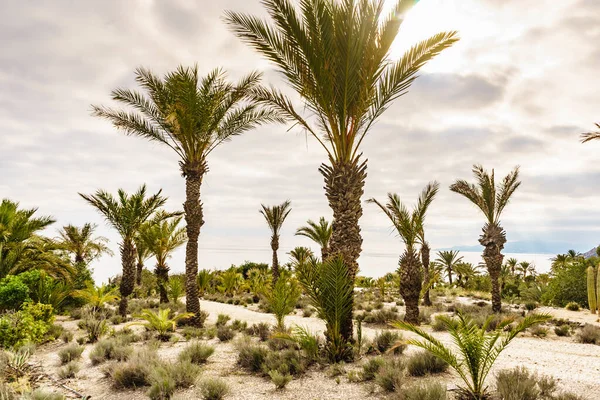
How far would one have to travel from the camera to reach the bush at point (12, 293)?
12320 mm

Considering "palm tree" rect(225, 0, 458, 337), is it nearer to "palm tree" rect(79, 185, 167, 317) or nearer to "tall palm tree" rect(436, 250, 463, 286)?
"palm tree" rect(79, 185, 167, 317)

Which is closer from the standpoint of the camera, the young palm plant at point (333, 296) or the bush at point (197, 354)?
the young palm plant at point (333, 296)

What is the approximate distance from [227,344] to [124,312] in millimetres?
8112

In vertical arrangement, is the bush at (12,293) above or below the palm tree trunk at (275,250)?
below

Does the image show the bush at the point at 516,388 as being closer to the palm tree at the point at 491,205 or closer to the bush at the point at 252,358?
the bush at the point at 252,358

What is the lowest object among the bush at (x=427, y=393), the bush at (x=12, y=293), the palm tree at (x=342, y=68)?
A: the bush at (x=427, y=393)

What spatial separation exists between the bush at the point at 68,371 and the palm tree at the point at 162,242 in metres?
12.2

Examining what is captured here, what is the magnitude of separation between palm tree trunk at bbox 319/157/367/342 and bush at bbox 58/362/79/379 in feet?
22.2

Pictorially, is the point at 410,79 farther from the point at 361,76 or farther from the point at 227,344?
the point at 227,344

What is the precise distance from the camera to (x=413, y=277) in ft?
47.8

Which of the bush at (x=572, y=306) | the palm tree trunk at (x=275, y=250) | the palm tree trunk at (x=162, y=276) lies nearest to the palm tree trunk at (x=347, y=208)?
the palm tree trunk at (x=162, y=276)

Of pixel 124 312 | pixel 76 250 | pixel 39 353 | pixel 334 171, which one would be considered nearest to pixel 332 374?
pixel 334 171

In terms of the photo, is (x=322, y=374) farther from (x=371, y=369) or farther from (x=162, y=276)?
(x=162, y=276)

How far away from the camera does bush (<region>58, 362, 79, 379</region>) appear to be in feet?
26.8
